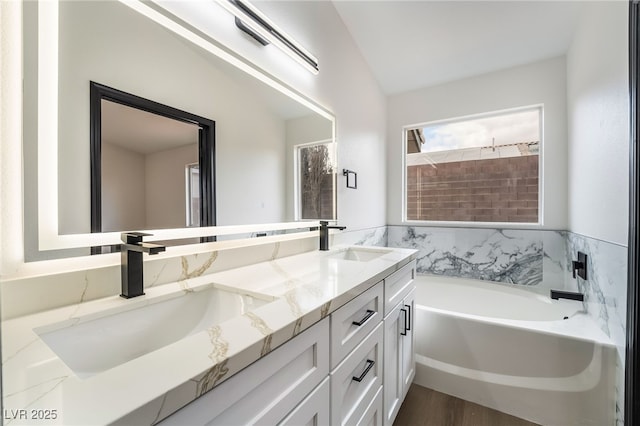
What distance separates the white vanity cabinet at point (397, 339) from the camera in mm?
1212

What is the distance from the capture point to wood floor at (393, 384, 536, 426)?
1.47 meters

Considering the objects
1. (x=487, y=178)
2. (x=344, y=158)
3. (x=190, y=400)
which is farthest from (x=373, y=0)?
(x=190, y=400)

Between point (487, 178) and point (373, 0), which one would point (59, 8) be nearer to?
point (373, 0)

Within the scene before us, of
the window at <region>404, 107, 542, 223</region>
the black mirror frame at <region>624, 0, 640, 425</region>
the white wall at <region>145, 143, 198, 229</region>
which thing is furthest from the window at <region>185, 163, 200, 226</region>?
the window at <region>404, 107, 542, 223</region>

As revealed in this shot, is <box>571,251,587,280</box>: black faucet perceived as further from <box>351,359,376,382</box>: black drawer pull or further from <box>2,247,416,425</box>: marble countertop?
<box>2,247,416,425</box>: marble countertop

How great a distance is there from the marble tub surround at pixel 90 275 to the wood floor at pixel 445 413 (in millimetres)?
1331

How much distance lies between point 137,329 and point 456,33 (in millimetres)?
2659

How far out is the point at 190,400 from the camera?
1.35 ft

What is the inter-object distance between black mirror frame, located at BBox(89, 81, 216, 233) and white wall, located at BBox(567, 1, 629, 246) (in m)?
1.78

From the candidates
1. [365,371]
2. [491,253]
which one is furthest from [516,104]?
[365,371]

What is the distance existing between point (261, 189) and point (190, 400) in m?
1.04

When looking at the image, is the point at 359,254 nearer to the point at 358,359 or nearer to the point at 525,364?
the point at 358,359

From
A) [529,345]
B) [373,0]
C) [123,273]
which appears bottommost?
[529,345]

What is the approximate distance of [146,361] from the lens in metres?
0.45
